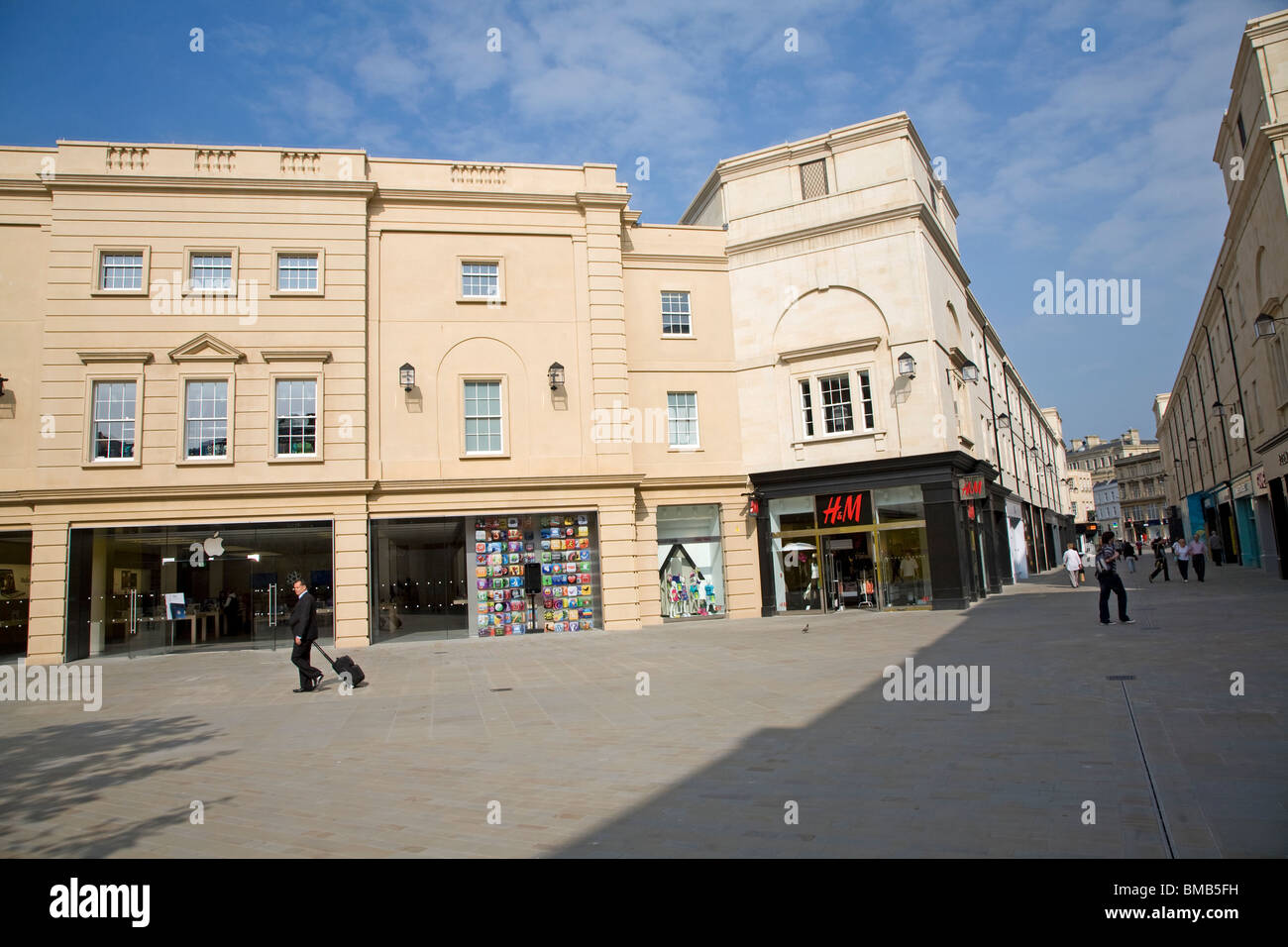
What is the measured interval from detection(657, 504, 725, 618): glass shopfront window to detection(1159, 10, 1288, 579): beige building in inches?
612

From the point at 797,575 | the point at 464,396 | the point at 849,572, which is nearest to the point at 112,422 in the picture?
the point at 464,396

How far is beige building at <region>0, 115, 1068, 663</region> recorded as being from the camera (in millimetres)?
20594

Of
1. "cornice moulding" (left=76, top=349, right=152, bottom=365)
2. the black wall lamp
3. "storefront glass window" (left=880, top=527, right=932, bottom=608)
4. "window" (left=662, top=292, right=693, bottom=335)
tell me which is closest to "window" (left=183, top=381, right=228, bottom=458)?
"cornice moulding" (left=76, top=349, right=152, bottom=365)

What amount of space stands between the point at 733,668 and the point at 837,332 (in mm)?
14352

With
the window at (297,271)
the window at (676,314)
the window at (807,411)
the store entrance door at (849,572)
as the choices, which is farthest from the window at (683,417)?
the window at (297,271)

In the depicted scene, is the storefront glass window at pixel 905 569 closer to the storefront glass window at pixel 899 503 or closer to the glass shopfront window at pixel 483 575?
the storefront glass window at pixel 899 503

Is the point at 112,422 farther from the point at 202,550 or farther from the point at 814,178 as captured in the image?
the point at 814,178

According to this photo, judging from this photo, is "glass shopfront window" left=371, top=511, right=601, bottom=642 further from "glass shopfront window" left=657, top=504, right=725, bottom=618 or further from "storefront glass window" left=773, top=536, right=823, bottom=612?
"storefront glass window" left=773, top=536, right=823, bottom=612

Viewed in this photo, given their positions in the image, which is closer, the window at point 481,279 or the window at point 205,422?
the window at point 205,422

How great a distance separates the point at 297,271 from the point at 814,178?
15644mm

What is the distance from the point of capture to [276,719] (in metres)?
11.0

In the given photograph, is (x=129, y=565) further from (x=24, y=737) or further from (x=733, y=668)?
(x=733, y=668)

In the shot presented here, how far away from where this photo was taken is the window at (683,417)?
83.5ft

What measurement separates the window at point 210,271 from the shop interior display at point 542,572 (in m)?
9.10
